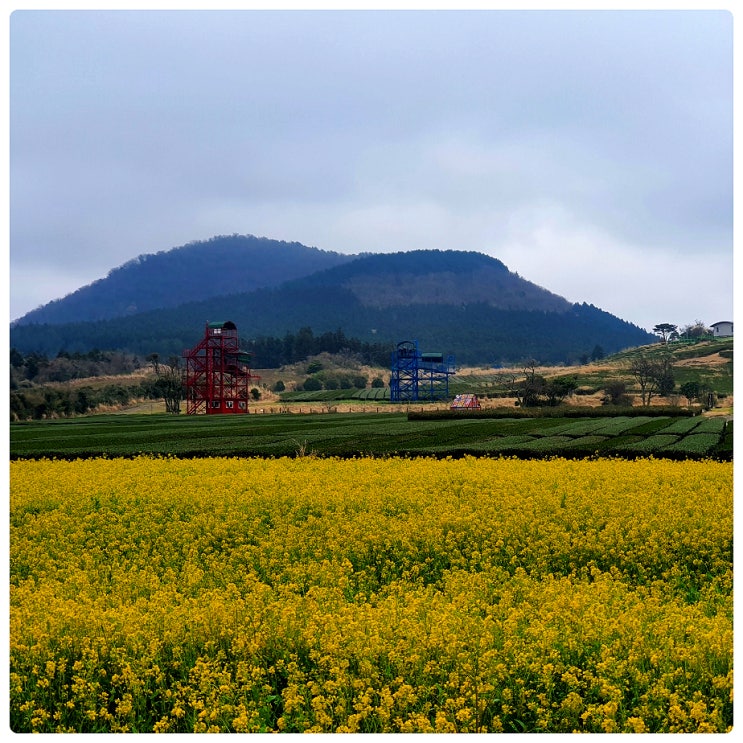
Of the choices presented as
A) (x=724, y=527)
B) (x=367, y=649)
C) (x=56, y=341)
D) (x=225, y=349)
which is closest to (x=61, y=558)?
(x=367, y=649)

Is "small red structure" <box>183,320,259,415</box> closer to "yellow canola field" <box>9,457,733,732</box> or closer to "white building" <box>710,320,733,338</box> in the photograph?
"yellow canola field" <box>9,457,733,732</box>

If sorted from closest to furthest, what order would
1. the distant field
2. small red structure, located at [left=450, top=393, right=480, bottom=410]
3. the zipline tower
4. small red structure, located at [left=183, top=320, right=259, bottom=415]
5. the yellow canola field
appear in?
the yellow canola field
the distant field
small red structure, located at [left=450, top=393, right=480, bottom=410]
small red structure, located at [left=183, top=320, right=259, bottom=415]
the zipline tower

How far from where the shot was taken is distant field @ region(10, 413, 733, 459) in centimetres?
Answer: 2478

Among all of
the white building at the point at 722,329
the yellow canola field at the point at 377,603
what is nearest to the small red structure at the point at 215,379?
the yellow canola field at the point at 377,603

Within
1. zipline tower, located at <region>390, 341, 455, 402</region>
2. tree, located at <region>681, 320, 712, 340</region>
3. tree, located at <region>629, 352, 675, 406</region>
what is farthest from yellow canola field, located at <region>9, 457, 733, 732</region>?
tree, located at <region>681, 320, 712, 340</region>

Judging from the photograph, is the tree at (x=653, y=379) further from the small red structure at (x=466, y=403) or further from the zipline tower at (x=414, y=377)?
the small red structure at (x=466, y=403)

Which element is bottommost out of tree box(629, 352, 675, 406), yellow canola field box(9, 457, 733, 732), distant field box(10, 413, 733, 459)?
distant field box(10, 413, 733, 459)

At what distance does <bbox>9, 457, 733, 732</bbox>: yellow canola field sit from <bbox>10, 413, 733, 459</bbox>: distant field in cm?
1046

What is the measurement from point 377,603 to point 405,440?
23209 millimetres

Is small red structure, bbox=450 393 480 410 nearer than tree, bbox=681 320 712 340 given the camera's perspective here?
Yes

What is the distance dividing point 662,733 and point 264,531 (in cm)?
721

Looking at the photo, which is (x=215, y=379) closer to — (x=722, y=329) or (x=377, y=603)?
(x=377, y=603)

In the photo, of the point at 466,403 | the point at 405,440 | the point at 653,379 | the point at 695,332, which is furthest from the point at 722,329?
the point at 405,440

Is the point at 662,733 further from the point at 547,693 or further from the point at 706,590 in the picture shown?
the point at 706,590
